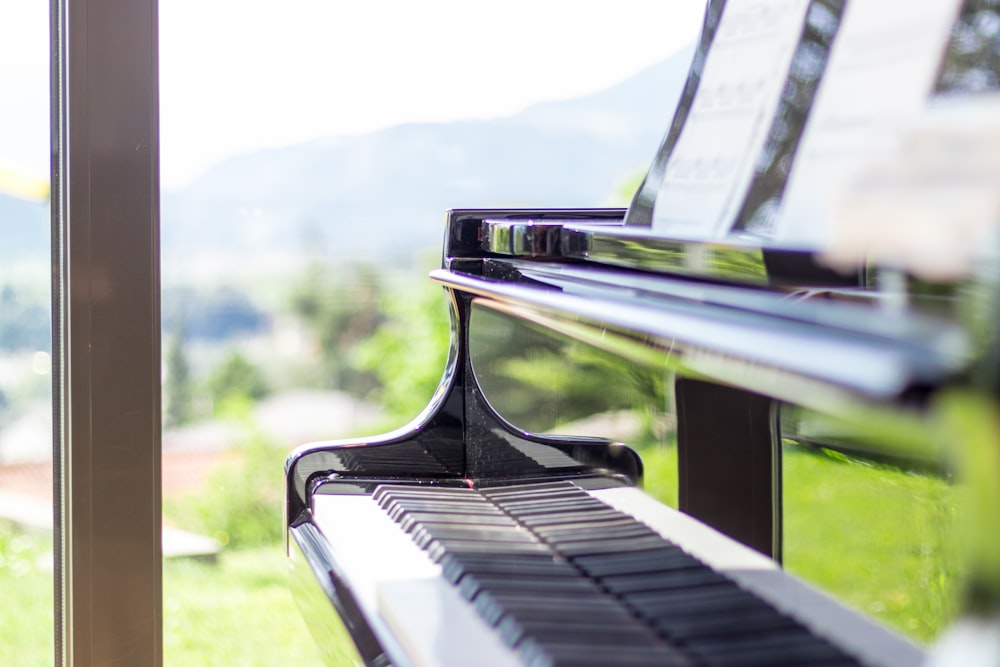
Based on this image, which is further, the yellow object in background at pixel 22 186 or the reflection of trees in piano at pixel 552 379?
the yellow object in background at pixel 22 186

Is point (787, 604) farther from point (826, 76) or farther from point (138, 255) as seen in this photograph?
point (138, 255)

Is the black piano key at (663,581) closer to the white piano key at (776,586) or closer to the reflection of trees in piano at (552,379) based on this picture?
the white piano key at (776,586)

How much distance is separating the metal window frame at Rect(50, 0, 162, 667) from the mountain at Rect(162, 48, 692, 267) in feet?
1.07

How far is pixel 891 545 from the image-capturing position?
2.28 ft

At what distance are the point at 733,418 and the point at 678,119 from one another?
1.38ft

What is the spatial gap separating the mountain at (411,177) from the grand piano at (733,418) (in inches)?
52.3

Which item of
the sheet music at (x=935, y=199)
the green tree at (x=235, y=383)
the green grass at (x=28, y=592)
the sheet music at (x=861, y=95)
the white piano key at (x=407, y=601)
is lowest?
the green grass at (x=28, y=592)

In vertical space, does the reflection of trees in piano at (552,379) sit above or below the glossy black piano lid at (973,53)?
below

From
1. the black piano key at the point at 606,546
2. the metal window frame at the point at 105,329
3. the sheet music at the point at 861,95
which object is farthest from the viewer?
the metal window frame at the point at 105,329

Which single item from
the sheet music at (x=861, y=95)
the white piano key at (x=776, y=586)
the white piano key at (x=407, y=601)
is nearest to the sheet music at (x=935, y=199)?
the sheet music at (x=861, y=95)

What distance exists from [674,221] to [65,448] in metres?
1.35

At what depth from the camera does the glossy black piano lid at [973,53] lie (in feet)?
2.40

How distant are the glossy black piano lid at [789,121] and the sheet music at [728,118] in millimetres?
11

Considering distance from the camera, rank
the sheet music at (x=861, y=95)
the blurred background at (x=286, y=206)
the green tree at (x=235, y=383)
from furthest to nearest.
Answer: the green tree at (x=235, y=383)
the blurred background at (x=286, y=206)
the sheet music at (x=861, y=95)
